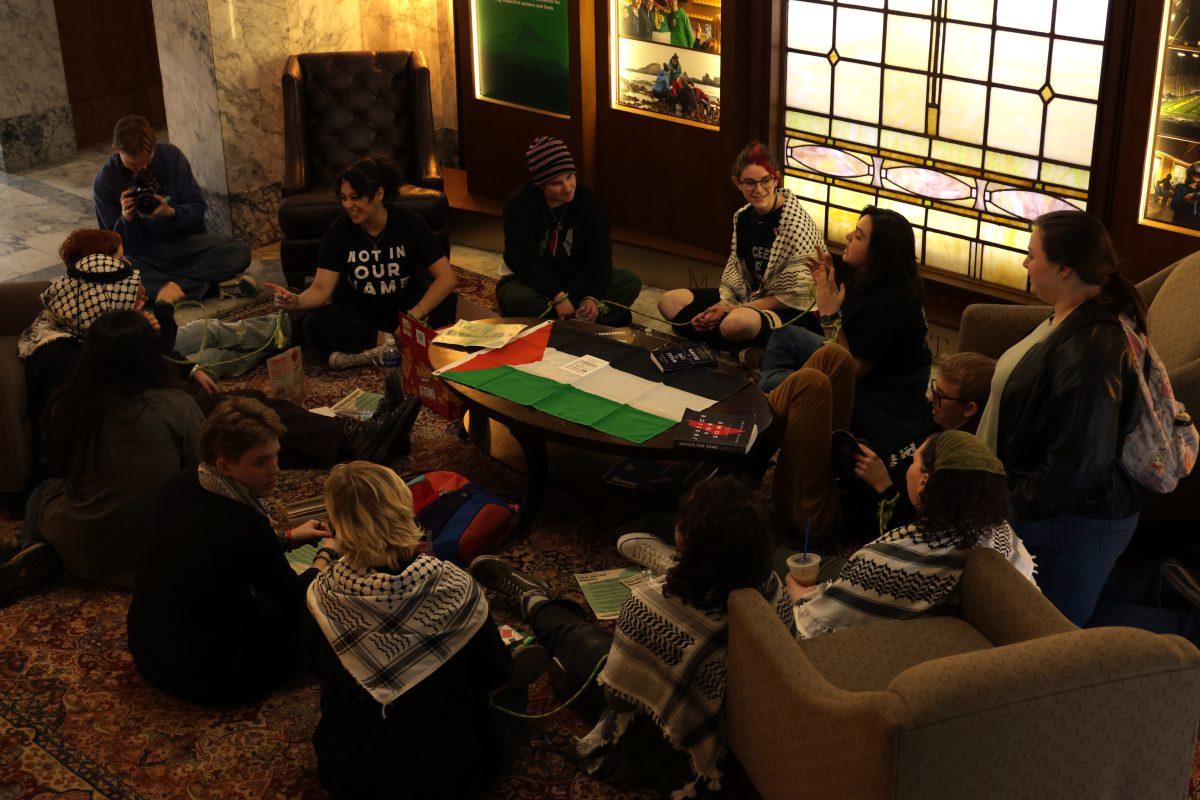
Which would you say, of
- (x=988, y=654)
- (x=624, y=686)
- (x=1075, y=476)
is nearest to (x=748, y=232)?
(x=1075, y=476)

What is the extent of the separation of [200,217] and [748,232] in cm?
304

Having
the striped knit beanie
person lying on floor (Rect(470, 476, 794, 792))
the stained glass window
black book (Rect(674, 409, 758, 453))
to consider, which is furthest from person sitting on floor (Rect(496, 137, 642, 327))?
person lying on floor (Rect(470, 476, 794, 792))

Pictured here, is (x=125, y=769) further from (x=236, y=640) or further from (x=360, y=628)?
(x=360, y=628)

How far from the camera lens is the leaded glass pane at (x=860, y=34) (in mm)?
5996

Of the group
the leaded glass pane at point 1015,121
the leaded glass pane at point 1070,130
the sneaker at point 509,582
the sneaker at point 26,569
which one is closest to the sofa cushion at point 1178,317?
the leaded glass pane at point 1070,130

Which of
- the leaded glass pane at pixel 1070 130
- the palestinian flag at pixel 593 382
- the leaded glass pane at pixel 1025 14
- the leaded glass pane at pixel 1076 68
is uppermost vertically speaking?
the leaded glass pane at pixel 1025 14

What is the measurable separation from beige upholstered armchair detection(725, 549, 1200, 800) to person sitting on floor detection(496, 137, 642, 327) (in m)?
3.27

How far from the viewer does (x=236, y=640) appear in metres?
3.64

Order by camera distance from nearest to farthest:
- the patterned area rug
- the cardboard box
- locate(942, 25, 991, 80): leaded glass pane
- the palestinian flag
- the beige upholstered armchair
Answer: the beige upholstered armchair → the patterned area rug → the palestinian flag → the cardboard box → locate(942, 25, 991, 80): leaded glass pane

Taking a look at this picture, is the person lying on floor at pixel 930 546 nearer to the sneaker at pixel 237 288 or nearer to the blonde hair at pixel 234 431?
the blonde hair at pixel 234 431

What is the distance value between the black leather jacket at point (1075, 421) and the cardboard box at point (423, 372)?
2.22m

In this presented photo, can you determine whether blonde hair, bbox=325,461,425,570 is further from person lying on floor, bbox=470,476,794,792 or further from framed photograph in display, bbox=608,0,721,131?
framed photograph in display, bbox=608,0,721,131

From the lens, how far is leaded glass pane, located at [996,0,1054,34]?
535cm

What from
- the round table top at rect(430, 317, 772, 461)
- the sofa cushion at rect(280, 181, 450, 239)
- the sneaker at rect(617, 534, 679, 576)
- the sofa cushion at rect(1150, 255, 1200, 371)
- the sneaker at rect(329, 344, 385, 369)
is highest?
the sofa cushion at rect(1150, 255, 1200, 371)
